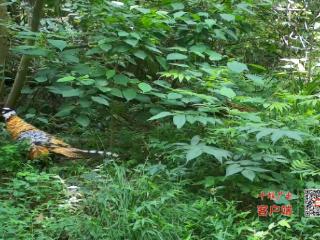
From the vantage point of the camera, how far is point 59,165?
351 centimetres

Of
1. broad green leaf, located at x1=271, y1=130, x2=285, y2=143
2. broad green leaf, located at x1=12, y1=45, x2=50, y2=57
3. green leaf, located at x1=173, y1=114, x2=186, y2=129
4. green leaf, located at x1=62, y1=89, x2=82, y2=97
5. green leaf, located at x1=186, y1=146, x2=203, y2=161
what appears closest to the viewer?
broad green leaf, located at x1=271, y1=130, x2=285, y2=143

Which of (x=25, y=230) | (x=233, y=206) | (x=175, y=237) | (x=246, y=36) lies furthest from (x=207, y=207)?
(x=246, y=36)

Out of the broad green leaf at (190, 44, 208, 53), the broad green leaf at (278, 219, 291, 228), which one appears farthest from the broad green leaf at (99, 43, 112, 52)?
the broad green leaf at (278, 219, 291, 228)

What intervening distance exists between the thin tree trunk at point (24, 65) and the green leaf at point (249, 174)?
2.28 metres

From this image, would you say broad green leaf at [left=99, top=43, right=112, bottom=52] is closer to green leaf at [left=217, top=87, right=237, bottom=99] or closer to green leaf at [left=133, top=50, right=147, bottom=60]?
green leaf at [left=133, top=50, right=147, bottom=60]

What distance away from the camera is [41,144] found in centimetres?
358

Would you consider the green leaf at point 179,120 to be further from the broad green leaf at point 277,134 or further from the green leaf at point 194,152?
the broad green leaf at point 277,134

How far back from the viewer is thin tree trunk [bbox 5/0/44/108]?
411 centimetres

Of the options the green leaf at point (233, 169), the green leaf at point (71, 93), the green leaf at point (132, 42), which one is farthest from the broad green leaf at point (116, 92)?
the green leaf at point (233, 169)

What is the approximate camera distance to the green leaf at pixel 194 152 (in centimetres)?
270

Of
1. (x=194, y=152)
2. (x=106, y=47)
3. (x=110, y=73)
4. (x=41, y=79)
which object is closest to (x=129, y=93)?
(x=110, y=73)

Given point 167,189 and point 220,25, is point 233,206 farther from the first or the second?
point 220,25

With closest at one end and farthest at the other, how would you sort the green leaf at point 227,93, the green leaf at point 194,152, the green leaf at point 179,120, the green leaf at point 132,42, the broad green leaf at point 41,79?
the green leaf at point 194,152
the green leaf at point 179,120
the green leaf at point 227,93
the green leaf at point 132,42
the broad green leaf at point 41,79

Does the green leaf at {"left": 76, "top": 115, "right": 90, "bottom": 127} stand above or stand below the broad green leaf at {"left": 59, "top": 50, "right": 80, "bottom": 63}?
below
